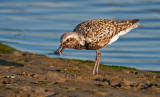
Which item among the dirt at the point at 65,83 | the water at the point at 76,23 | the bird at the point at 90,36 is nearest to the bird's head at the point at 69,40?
the bird at the point at 90,36

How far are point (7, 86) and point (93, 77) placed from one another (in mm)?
2140

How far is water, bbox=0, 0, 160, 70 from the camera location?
50.3ft

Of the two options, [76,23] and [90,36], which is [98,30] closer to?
[90,36]

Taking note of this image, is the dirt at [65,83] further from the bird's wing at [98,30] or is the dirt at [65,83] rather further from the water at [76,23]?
the water at [76,23]

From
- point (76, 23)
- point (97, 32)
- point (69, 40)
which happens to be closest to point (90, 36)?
point (97, 32)

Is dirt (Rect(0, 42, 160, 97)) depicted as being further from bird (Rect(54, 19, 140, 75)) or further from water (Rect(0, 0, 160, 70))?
water (Rect(0, 0, 160, 70))

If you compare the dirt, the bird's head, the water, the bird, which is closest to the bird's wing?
the bird

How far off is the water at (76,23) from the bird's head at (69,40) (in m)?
4.06

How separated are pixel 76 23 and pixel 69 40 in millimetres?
9980

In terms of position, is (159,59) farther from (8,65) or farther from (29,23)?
(29,23)

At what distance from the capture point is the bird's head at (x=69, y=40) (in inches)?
398

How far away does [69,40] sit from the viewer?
1022 cm

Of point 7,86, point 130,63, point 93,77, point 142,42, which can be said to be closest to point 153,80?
point 93,77

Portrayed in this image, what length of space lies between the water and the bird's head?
13.3ft
